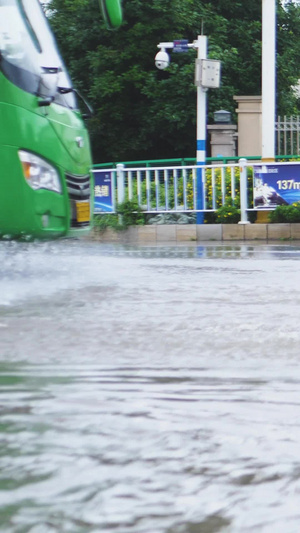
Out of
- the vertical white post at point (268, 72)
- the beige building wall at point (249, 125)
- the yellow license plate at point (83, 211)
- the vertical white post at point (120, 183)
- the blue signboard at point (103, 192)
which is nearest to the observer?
the yellow license plate at point (83, 211)

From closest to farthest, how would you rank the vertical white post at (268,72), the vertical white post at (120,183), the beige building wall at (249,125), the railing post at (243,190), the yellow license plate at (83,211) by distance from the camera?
the yellow license plate at (83,211) → the railing post at (243,190) → the vertical white post at (268,72) → the vertical white post at (120,183) → the beige building wall at (249,125)

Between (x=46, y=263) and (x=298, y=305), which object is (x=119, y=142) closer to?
(x=46, y=263)

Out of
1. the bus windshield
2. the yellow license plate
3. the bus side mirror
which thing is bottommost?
the yellow license plate

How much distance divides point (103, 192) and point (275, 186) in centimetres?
343

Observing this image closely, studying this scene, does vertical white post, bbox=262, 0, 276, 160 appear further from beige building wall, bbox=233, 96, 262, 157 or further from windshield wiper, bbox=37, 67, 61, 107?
windshield wiper, bbox=37, 67, 61, 107

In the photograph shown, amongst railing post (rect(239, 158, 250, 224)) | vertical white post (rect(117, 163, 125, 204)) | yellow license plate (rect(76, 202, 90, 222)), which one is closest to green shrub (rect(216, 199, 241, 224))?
railing post (rect(239, 158, 250, 224))

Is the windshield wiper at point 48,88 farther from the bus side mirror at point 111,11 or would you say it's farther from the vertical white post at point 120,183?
the vertical white post at point 120,183

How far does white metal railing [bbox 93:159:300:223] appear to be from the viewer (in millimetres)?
16484

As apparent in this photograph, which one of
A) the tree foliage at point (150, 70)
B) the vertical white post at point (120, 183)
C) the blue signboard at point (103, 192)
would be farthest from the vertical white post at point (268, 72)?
the tree foliage at point (150, 70)

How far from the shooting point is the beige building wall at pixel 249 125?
1021 inches

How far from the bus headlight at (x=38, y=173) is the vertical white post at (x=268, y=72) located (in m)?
10.7

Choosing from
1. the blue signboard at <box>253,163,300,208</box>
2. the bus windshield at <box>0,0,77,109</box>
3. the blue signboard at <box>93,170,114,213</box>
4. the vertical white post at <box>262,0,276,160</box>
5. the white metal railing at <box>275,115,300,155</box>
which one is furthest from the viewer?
the white metal railing at <box>275,115,300,155</box>

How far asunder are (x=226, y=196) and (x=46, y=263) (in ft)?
29.2

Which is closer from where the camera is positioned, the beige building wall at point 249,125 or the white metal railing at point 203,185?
the white metal railing at point 203,185
